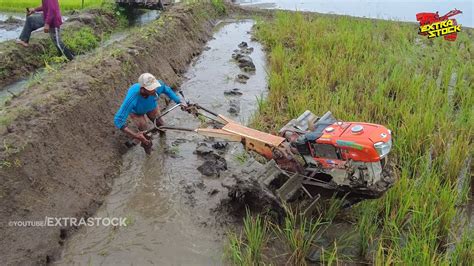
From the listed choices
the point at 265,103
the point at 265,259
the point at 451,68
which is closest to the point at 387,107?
the point at 265,103

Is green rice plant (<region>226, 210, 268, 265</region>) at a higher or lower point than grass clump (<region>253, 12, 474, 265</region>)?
lower

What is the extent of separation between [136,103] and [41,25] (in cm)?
370

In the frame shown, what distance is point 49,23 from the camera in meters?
6.63

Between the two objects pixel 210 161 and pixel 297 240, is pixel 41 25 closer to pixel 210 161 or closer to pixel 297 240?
pixel 210 161

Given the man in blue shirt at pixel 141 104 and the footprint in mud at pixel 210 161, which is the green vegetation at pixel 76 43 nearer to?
the man in blue shirt at pixel 141 104

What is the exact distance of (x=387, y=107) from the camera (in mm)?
5066

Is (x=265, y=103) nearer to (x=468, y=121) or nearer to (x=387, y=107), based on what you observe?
(x=387, y=107)

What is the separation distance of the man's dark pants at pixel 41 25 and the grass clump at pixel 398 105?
3.48 m

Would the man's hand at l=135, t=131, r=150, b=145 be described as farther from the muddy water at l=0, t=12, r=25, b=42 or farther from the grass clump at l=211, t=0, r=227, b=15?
the grass clump at l=211, t=0, r=227, b=15

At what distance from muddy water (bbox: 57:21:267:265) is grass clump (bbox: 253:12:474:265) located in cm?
115

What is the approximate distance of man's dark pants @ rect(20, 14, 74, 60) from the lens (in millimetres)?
6734

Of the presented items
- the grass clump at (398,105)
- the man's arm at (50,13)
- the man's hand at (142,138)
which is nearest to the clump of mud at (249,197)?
the grass clump at (398,105)

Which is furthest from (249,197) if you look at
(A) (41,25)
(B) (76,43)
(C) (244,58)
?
(B) (76,43)

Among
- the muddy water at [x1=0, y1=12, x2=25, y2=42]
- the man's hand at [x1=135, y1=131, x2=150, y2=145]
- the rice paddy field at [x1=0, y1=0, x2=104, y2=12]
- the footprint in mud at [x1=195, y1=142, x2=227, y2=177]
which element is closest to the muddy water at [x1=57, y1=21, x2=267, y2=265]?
the footprint in mud at [x1=195, y1=142, x2=227, y2=177]
